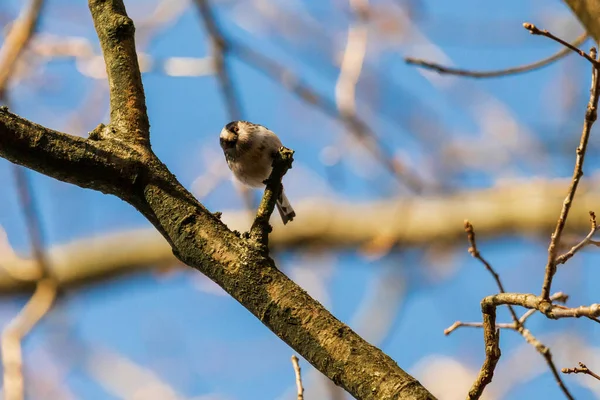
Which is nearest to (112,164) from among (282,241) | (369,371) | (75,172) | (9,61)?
(75,172)

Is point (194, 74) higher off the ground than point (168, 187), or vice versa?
point (194, 74)

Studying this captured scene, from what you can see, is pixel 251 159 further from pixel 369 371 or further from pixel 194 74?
pixel 369 371

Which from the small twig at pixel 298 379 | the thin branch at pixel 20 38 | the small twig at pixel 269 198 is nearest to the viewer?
the small twig at pixel 269 198

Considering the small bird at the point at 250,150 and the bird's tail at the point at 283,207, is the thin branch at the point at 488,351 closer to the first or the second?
the small bird at the point at 250,150

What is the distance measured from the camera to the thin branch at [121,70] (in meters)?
1.60

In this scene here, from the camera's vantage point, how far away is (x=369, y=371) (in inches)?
48.6

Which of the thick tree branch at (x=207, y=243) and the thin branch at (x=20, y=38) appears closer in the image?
the thick tree branch at (x=207, y=243)

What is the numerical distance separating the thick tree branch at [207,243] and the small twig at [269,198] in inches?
1.0

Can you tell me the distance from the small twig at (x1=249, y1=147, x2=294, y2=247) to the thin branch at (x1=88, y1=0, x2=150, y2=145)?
319 mm

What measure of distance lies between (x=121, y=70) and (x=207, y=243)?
0.58 metres

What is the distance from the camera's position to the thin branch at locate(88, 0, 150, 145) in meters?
1.60

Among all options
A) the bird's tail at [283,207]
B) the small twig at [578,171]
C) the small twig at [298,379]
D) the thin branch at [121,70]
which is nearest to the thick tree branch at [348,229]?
the bird's tail at [283,207]

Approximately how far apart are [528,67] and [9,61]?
201 cm

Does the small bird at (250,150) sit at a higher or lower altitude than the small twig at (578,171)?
higher
